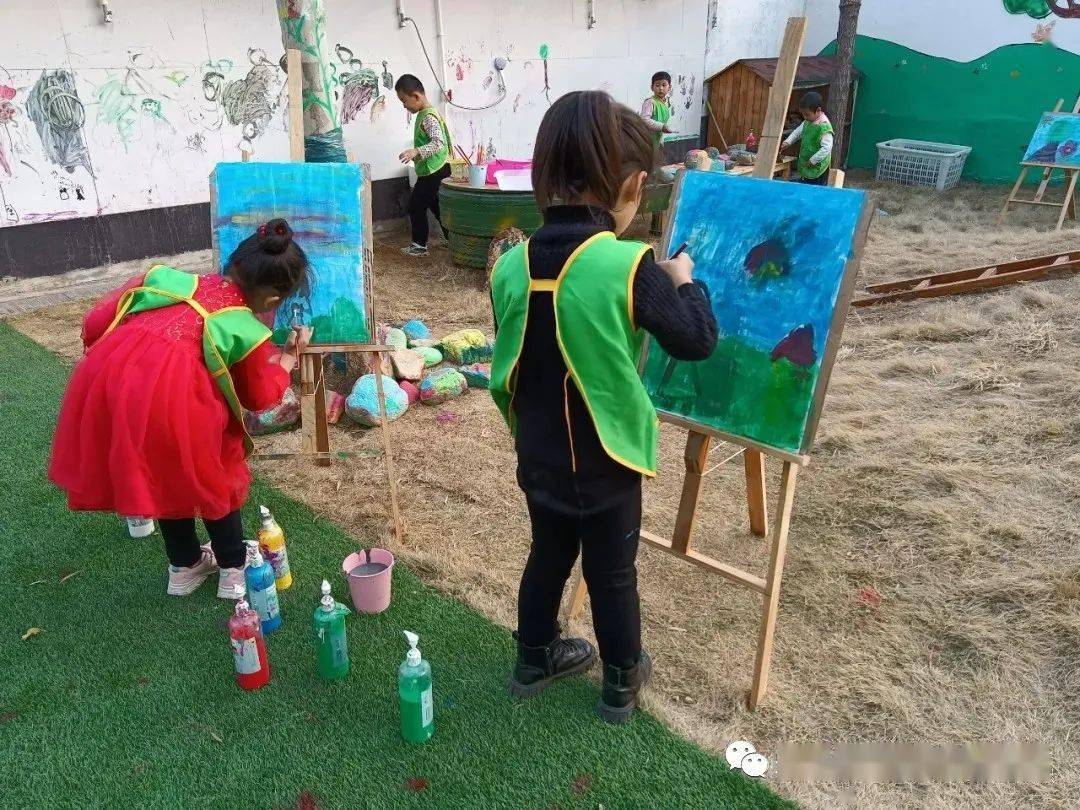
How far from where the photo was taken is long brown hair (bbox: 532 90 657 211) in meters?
1.64

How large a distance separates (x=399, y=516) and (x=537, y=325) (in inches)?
65.9

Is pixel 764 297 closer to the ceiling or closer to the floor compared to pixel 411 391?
closer to the ceiling

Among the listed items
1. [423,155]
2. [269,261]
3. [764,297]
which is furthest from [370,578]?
[423,155]

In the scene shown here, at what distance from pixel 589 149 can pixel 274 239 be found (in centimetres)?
118

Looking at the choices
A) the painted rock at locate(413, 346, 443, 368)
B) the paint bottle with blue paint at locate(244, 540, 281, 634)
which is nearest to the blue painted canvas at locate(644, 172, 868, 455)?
the paint bottle with blue paint at locate(244, 540, 281, 634)

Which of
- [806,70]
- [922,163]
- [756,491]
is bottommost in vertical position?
[756,491]

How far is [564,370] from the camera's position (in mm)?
1808

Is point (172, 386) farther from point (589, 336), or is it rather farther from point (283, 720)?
point (589, 336)

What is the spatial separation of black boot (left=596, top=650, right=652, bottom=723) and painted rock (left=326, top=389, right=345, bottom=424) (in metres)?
2.60

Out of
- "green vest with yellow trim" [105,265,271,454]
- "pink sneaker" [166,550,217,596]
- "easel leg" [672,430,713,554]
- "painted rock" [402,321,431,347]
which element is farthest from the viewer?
"painted rock" [402,321,431,347]

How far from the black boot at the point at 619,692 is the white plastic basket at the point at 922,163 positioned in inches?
394

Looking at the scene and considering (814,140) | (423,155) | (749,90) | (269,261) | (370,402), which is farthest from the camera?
(749,90)

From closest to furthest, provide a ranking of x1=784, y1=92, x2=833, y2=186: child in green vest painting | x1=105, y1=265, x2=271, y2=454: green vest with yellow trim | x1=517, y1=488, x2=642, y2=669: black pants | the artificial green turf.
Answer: x1=517, y1=488, x2=642, y2=669: black pants < the artificial green turf < x1=105, y1=265, x2=271, y2=454: green vest with yellow trim < x1=784, y1=92, x2=833, y2=186: child in green vest painting

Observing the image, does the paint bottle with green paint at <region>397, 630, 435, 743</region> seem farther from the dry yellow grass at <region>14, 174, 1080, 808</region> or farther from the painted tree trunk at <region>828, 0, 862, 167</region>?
the painted tree trunk at <region>828, 0, 862, 167</region>
